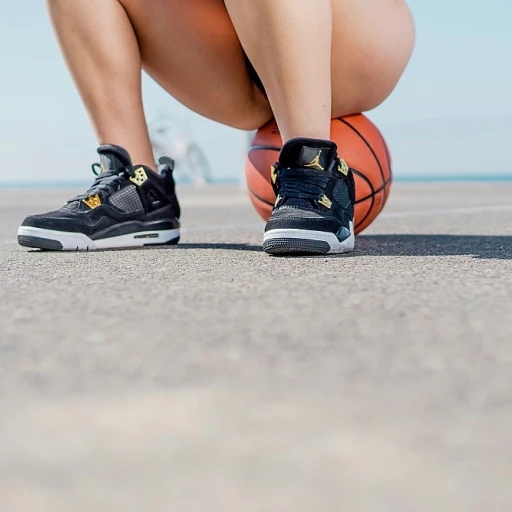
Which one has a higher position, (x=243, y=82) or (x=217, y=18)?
(x=217, y=18)

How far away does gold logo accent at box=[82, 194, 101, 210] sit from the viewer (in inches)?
90.9

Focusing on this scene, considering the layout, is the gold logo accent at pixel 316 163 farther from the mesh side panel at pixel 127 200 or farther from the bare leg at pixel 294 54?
the mesh side panel at pixel 127 200

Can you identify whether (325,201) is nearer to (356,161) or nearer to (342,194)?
(342,194)

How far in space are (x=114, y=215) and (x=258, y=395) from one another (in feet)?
5.37

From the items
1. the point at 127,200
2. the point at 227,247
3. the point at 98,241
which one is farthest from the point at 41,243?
the point at 227,247

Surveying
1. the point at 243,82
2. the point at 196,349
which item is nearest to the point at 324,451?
the point at 196,349

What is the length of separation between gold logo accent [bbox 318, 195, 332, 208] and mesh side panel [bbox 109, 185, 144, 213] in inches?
25.7

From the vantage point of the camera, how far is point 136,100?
247 cm

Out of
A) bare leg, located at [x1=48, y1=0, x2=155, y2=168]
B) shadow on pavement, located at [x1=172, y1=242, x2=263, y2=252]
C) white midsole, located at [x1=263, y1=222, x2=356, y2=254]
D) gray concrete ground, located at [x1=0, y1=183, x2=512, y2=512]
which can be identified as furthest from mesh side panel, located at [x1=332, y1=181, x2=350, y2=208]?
bare leg, located at [x1=48, y1=0, x2=155, y2=168]

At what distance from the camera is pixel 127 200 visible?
2.38m

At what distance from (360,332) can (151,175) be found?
151 cm

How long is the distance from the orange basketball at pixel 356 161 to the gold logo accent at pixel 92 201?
55cm

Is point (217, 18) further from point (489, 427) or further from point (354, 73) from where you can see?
point (489, 427)

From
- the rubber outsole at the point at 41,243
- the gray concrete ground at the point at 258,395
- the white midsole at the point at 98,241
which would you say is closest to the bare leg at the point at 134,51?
the white midsole at the point at 98,241
